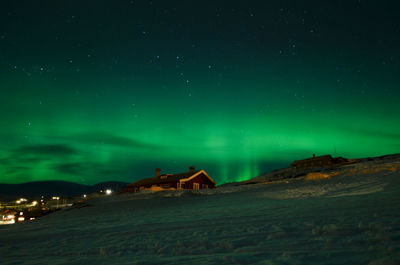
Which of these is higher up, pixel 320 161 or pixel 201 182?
pixel 320 161

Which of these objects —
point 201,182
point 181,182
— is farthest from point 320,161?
point 181,182

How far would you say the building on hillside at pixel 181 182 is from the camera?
143 feet

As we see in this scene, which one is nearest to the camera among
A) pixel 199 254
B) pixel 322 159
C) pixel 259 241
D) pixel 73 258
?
pixel 199 254

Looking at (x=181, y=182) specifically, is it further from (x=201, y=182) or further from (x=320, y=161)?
(x=320, y=161)

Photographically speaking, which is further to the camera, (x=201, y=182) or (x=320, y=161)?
(x=320, y=161)

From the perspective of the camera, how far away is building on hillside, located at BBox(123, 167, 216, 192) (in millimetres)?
43494

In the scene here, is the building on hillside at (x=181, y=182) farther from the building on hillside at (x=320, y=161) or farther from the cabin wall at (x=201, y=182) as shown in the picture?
the building on hillside at (x=320, y=161)

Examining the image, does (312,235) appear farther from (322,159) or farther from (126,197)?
(322,159)

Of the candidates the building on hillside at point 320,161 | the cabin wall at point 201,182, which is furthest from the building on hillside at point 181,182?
the building on hillside at point 320,161

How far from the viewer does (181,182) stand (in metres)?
43.3

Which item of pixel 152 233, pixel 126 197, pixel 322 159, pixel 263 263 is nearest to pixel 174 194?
pixel 126 197

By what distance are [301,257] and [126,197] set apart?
26521 millimetres

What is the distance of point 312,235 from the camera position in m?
6.29

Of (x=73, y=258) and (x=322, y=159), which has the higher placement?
(x=322, y=159)
